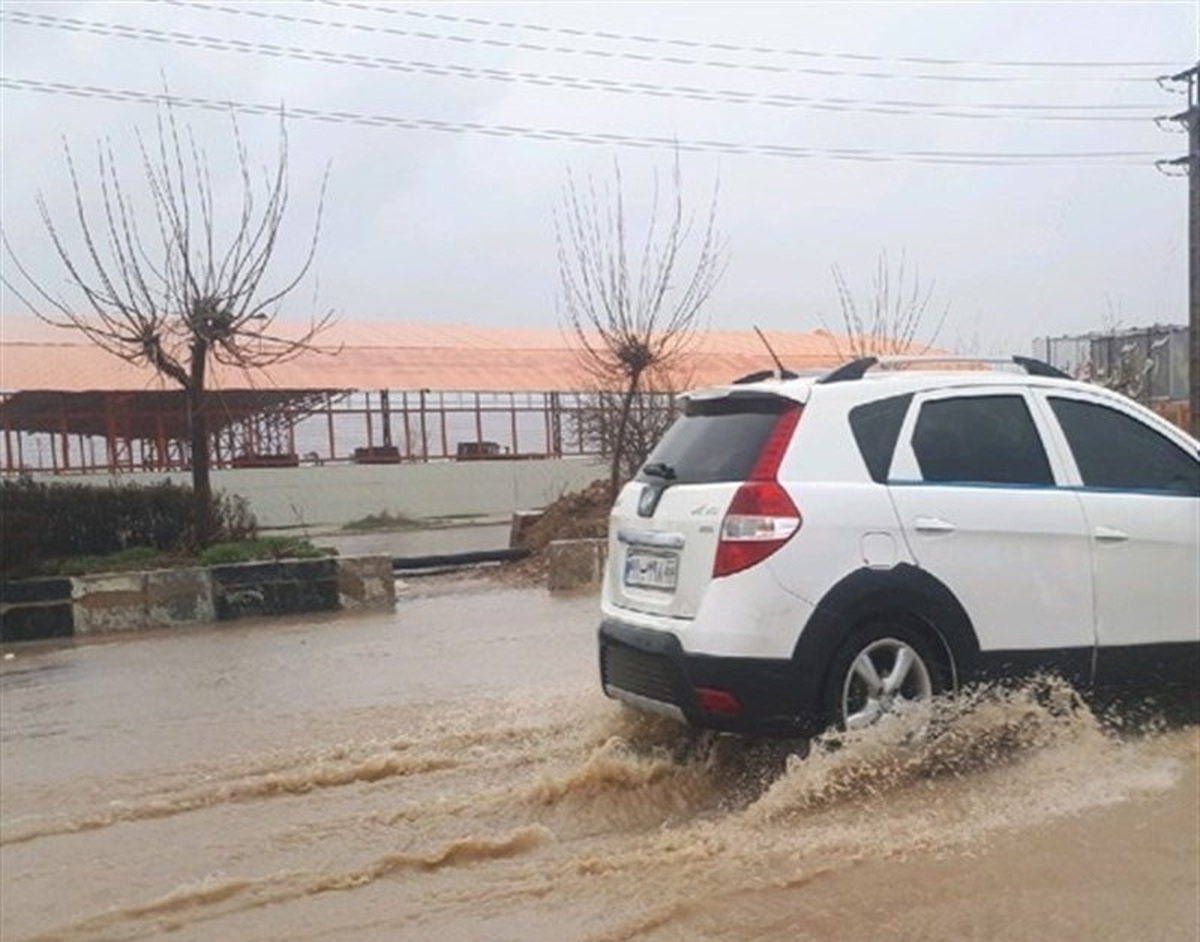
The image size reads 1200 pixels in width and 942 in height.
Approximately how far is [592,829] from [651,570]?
3.69 ft

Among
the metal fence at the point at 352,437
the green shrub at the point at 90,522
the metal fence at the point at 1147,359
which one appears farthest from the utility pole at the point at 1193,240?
the green shrub at the point at 90,522

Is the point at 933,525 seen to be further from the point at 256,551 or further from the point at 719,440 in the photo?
the point at 256,551

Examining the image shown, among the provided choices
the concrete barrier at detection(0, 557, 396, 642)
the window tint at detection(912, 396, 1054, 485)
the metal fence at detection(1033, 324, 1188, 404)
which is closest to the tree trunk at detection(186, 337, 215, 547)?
the concrete barrier at detection(0, 557, 396, 642)

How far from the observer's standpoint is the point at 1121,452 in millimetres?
5859

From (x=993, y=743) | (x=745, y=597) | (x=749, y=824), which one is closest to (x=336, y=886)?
(x=749, y=824)

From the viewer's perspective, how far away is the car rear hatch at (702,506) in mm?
5000

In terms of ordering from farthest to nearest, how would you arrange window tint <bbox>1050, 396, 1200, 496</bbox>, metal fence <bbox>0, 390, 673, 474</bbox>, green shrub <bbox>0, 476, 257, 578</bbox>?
1. metal fence <bbox>0, 390, 673, 474</bbox>
2. green shrub <bbox>0, 476, 257, 578</bbox>
3. window tint <bbox>1050, 396, 1200, 496</bbox>

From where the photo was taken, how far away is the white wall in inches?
1142

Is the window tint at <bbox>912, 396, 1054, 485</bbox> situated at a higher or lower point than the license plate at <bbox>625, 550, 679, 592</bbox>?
higher

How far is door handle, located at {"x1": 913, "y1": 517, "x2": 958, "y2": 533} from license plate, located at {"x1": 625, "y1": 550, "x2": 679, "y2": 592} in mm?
1020

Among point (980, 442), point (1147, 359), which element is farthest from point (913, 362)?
point (1147, 359)

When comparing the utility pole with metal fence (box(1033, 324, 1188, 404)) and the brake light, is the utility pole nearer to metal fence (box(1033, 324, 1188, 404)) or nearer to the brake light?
metal fence (box(1033, 324, 1188, 404))

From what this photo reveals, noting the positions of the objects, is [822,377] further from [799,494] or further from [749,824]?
[749,824]

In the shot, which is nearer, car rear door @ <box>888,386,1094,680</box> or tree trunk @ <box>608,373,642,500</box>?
car rear door @ <box>888,386,1094,680</box>
